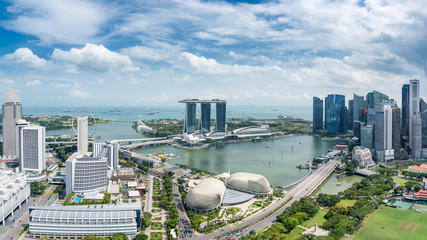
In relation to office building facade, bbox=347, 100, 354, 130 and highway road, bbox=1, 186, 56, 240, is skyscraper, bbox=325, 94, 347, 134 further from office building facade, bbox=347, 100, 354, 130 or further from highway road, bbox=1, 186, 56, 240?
highway road, bbox=1, 186, 56, 240

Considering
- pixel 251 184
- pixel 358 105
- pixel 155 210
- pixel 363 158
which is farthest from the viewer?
pixel 358 105

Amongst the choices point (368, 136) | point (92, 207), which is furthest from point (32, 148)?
point (368, 136)

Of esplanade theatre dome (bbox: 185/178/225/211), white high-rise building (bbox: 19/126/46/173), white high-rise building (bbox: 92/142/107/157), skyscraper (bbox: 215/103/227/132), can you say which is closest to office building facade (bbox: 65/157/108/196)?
esplanade theatre dome (bbox: 185/178/225/211)

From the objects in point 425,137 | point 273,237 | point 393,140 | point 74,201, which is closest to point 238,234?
point 273,237

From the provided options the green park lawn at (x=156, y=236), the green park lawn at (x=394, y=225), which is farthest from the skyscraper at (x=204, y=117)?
the green park lawn at (x=156, y=236)

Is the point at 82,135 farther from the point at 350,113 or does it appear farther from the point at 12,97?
the point at 350,113

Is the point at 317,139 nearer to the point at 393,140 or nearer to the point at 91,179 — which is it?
the point at 393,140
